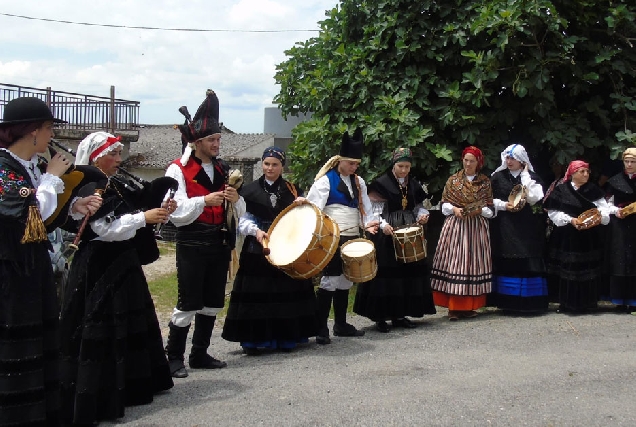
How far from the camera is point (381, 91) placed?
8961mm

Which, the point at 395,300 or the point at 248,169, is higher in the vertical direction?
the point at 248,169

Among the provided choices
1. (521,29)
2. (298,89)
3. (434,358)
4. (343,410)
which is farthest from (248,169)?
(343,410)

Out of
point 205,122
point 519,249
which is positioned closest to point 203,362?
point 205,122

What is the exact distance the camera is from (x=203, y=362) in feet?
18.6

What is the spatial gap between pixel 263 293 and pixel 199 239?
3.05 ft

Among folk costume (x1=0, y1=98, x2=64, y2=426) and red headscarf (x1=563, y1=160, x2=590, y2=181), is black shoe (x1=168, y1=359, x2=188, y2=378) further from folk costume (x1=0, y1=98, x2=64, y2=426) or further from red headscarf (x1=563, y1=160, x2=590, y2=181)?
red headscarf (x1=563, y1=160, x2=590, y2=181)

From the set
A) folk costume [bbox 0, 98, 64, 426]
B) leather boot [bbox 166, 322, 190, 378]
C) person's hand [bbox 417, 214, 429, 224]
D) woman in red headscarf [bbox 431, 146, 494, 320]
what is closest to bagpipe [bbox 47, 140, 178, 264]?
folk costume [bbox 0, 98, 64, 426]

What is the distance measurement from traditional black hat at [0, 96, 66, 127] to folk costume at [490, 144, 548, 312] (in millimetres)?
5107

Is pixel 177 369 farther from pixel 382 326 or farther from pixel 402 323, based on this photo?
pixel 402 323

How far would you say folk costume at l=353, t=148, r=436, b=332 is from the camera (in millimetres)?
7062

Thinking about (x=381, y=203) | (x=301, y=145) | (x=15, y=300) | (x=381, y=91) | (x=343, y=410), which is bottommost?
(x=343, y=410)

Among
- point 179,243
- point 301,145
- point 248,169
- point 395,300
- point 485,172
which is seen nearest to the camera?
point 179,243

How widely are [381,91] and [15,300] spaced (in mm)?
6157

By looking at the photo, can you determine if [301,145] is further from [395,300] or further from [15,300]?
[15,300]
